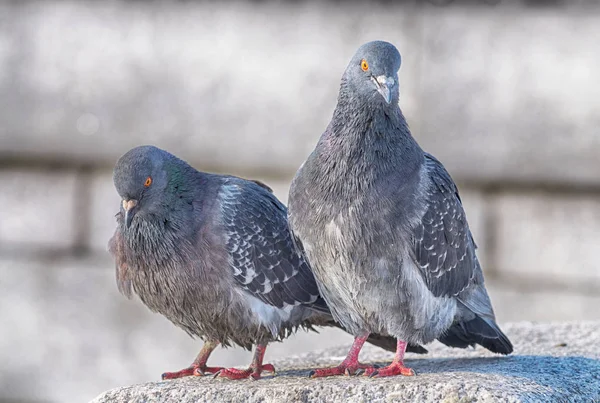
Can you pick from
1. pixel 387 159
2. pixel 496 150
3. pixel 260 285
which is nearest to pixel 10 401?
pixel 496 150

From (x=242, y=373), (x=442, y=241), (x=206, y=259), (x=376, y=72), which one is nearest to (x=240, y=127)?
(x=206, y=259)

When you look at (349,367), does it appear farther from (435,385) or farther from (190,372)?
(190,372)

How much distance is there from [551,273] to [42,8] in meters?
6.52

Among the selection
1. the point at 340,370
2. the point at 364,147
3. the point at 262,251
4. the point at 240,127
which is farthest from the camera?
the point at 240,127

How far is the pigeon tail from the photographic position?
763 centimetres

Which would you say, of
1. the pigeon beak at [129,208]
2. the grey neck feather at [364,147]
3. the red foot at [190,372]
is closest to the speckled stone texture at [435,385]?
the red foot at [190,372]

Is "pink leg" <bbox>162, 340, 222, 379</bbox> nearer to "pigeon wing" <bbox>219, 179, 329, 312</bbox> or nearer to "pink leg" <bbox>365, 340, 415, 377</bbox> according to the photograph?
"pigeon wing" <bbox>219, 179, 329, 312</bbox>

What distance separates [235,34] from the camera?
485 inches

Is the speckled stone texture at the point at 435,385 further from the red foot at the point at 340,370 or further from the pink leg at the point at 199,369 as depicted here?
the pink leg at the point at 199,369

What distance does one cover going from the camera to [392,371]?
22.8ft

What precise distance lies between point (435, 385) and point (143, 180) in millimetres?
2189

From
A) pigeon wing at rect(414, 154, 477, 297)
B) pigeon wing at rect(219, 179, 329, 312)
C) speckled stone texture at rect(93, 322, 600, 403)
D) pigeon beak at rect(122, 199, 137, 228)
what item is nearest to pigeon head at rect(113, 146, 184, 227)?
pigeon beak at rect(122, 199, 137, 228)

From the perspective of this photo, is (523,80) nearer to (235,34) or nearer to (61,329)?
(235,34)

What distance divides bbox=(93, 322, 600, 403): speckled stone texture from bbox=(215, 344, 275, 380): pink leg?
0.29 ft
